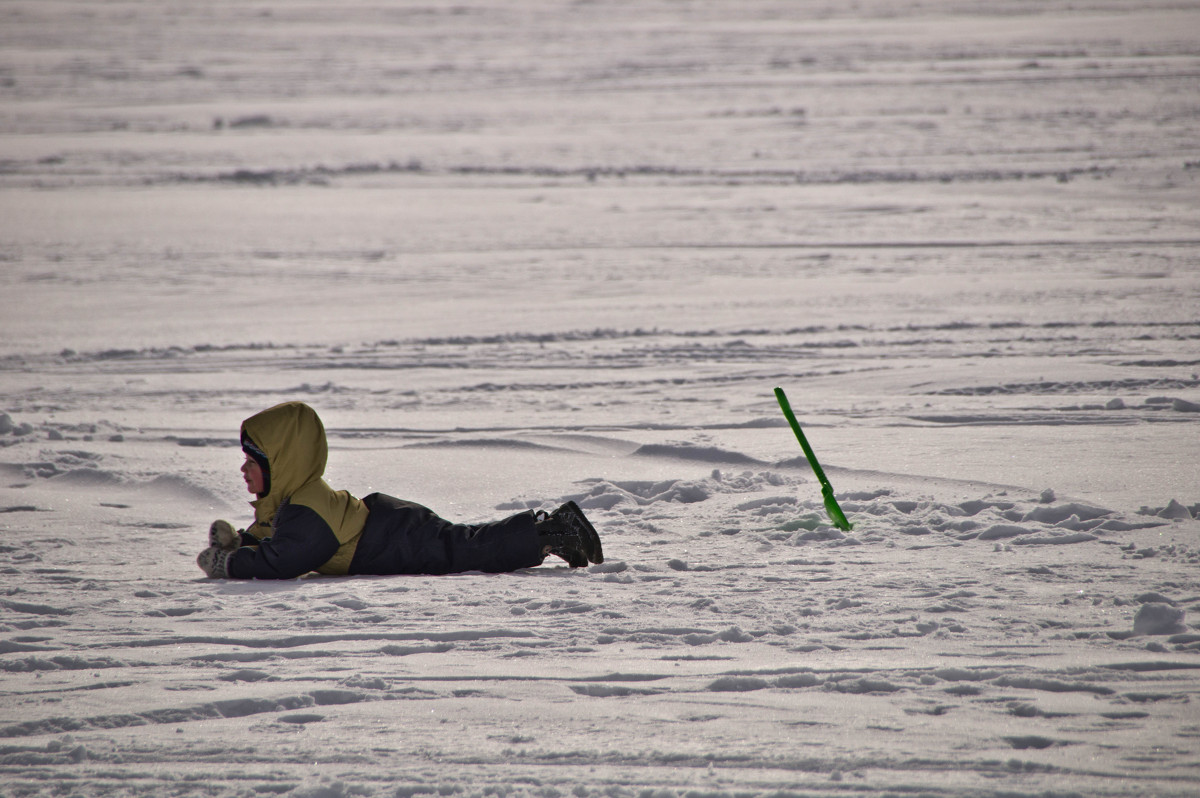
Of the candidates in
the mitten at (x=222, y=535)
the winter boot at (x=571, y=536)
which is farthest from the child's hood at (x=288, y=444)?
the winter boot at (x=571, y=536)

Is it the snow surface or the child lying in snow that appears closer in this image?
the snow surface

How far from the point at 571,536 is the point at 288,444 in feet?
3.22

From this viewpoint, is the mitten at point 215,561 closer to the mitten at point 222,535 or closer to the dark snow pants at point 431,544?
the mitten at point 222,535

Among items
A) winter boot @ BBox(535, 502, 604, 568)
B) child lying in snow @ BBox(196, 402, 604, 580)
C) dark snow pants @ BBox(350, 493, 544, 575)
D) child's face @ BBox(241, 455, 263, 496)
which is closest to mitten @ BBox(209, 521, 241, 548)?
child lying in snow @ BBox(196, 402, 604, 580)

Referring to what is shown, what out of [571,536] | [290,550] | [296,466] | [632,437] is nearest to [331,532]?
[290,550]

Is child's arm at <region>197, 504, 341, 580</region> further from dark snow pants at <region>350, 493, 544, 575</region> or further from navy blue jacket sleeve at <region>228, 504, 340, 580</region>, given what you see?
dark snow pants at <region>350, 493, 544, 575</region>

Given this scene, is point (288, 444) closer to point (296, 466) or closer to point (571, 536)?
point (296, 466)

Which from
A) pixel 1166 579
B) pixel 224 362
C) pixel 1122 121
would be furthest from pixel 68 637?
pixel 1122 121

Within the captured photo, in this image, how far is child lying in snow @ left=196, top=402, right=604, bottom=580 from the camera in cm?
363

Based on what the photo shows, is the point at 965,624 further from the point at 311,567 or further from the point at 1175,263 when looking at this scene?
the point at 1175,263

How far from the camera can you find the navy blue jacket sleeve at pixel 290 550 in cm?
367

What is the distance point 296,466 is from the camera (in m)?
3.63

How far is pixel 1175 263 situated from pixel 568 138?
26.2ft

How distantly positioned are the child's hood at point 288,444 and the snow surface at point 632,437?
369 mm
